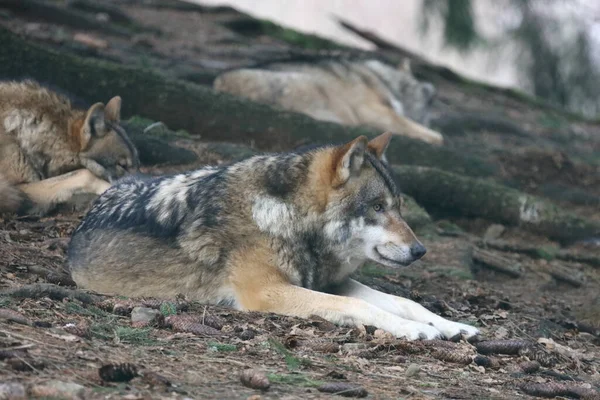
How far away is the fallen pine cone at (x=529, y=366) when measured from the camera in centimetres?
525

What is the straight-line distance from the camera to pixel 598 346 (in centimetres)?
684

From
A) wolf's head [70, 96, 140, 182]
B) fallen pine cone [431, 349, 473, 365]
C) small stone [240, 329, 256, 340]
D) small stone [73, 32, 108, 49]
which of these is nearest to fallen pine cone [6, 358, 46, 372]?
small stone [240, 329, 256, 340]

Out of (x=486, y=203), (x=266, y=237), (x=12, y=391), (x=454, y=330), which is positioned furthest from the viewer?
(x=486, y=203)

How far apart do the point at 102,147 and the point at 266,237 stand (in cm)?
346

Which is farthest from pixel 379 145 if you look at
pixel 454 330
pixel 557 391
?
pixel 557 391

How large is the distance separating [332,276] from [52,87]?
418 cm

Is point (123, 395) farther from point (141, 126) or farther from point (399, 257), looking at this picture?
point (141, 126)

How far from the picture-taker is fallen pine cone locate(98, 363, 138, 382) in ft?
12.4

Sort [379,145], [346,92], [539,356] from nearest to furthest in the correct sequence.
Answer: [539,356], [379,145], [346,92]

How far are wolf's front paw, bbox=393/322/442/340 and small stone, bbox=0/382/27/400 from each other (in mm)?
2598

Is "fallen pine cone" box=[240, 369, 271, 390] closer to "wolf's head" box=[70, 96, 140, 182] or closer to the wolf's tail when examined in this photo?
the wolf's tail

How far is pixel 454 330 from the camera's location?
575 centimetres

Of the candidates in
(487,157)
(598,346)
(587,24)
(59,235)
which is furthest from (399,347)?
(587,24)

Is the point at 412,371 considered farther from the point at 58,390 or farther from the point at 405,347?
the point at 58,390
